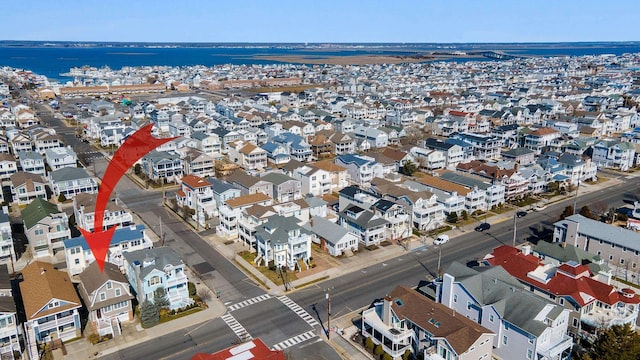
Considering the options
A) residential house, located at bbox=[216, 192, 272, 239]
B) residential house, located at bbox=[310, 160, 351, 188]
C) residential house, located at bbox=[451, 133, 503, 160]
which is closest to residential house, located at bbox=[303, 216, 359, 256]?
residential house, located at bbox=[216, 192, 272, 239]

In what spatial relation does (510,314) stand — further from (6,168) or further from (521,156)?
(6,168)

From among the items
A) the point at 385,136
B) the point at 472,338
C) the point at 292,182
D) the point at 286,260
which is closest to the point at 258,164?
the point at 292,182

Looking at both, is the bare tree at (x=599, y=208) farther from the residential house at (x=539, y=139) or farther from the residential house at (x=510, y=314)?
the residential house at (x=510, y=314)

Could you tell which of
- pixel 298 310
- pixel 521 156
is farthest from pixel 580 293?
pixel 521 156

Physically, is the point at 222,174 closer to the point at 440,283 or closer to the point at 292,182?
the point at 292,182

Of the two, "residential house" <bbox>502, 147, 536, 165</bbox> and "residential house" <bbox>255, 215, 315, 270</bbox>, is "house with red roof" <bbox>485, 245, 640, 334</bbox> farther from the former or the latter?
"residential house" <bbox>502, 147, 536, 165</bbox>
